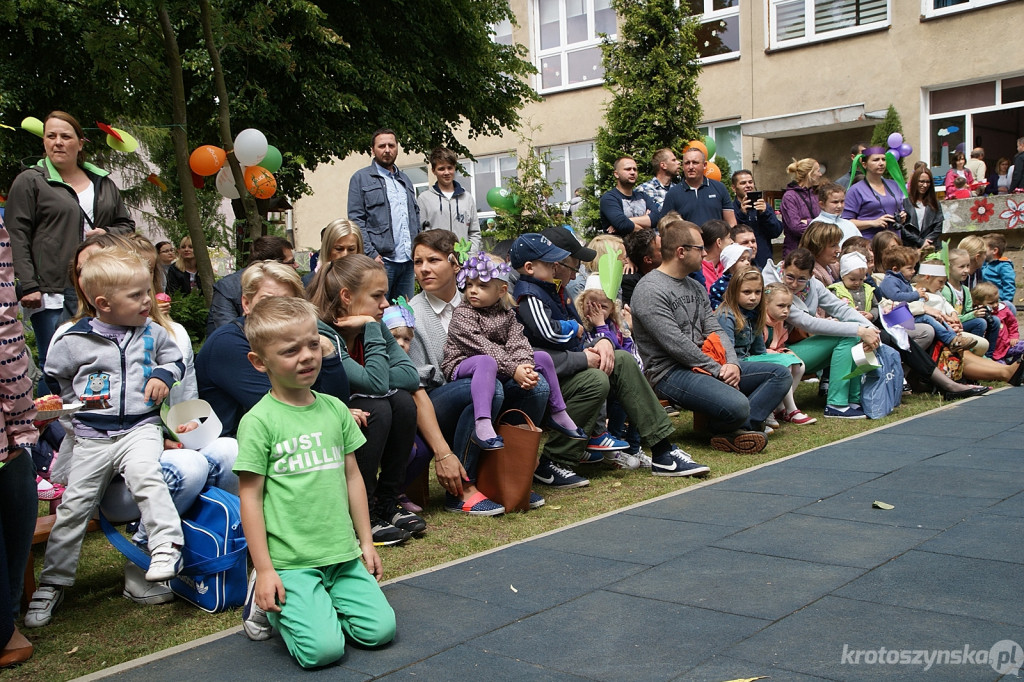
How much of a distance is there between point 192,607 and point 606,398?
10.9ft

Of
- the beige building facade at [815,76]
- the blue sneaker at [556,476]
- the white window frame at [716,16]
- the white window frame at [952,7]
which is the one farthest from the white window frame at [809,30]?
the blue sneaker at [556,476]

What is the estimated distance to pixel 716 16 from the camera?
2280 cm

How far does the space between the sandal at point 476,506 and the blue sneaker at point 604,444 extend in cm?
129

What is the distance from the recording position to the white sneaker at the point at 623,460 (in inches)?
269

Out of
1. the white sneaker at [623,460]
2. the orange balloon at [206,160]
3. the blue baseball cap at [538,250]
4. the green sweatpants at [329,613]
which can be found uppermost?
the orange balloon at [206,160]

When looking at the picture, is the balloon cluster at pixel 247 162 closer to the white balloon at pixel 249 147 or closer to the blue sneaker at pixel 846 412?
the white balloon at pixel 249 147

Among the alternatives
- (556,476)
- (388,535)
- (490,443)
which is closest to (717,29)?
(556,476)

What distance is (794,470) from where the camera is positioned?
20.8 ft

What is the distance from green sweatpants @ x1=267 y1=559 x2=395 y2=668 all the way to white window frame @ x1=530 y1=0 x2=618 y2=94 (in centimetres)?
2258

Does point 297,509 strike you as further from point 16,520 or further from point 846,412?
point 846,412

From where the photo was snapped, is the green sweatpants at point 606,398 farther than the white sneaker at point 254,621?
Yes

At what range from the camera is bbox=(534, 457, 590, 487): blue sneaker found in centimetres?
632

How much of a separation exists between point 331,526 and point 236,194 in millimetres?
9895

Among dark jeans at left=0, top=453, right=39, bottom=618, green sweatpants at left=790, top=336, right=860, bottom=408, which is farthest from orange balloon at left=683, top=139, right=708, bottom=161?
dark jeans at left=0, top=453, right=39, bottom=618
